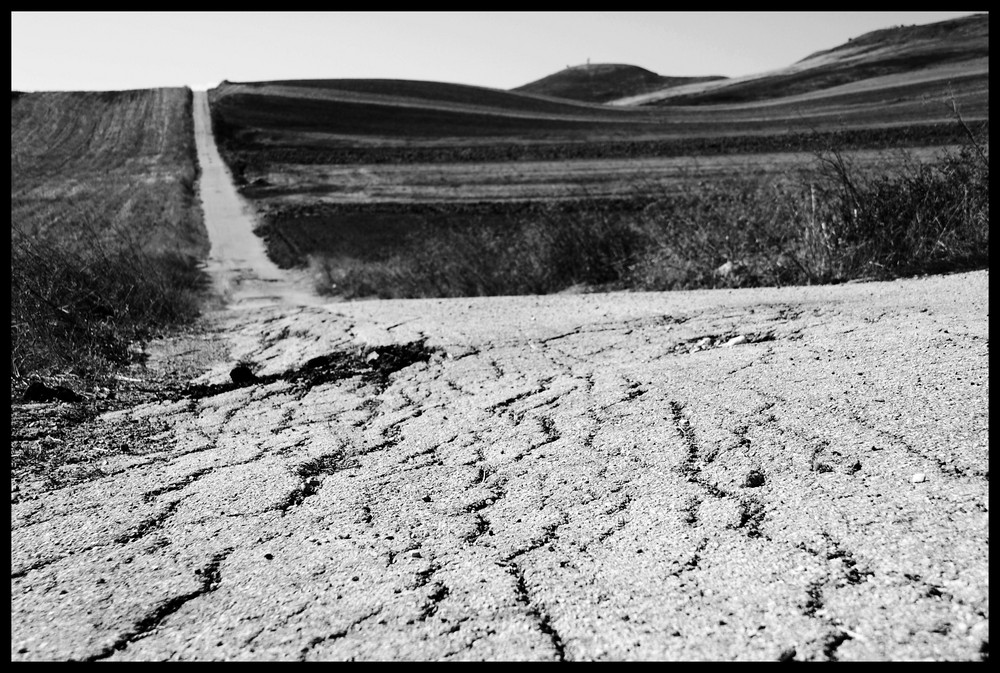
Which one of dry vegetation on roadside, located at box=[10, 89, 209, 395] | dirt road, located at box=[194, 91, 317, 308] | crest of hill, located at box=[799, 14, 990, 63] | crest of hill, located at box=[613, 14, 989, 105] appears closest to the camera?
dry vegetation on roadside, located at box=[10, 89, 209, 395]

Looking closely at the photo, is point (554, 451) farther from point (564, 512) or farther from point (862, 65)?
point (862, 65)

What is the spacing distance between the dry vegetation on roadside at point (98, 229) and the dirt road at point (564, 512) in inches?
51.8

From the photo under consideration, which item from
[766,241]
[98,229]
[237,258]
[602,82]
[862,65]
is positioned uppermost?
→ [602,82]

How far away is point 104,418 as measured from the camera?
3.08 m

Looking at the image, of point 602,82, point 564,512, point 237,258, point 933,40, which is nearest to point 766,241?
point 564,512

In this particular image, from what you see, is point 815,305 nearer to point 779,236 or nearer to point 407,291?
point 779,236

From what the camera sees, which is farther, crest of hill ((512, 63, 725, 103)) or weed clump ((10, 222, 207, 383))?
crest of hill ((512, 63, 725, 103))

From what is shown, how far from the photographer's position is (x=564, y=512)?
185 centimetres

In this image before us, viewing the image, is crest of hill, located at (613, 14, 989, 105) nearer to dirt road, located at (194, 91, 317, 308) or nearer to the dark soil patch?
dirt road, located at (194, 91, 317, 308)

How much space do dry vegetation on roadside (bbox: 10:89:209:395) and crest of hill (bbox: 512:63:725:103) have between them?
1000 inches

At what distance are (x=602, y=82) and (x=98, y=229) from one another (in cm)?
4915

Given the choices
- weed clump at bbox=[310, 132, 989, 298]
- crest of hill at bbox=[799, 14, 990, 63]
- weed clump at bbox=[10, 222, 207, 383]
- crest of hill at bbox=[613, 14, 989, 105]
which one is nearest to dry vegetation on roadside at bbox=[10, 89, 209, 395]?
weed clump at bbox=[10, 222, 207, 383]

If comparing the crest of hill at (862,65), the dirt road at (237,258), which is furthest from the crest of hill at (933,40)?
the dirt road at (237,258)

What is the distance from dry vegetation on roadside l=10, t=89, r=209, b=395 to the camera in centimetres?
411
